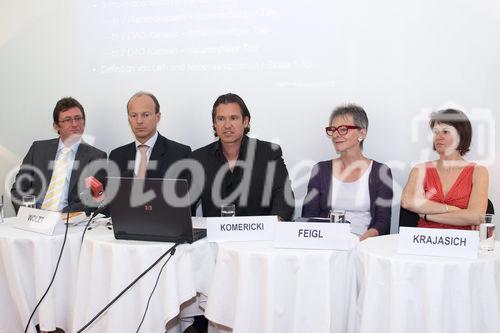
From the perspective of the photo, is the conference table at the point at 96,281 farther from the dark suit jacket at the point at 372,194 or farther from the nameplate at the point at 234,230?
the dark suit jacket at the point at 372,194

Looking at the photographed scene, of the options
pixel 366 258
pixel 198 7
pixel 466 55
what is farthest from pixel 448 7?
pixel 366 258

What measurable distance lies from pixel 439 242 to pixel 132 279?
134cm

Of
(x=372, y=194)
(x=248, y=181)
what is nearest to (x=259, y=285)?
(x=248, y=181)

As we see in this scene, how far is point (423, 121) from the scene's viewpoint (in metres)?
3.51

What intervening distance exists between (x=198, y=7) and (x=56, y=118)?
137 centimetres

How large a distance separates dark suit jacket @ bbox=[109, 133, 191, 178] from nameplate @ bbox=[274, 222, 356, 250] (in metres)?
1.38

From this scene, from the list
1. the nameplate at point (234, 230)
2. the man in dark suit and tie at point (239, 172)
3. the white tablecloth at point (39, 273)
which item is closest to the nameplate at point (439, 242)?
the nameplate at point (234, 230)

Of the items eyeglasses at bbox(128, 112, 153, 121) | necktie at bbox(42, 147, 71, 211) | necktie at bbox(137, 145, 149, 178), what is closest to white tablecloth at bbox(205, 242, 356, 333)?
necktie at bbox(137, 145, 149, 178)

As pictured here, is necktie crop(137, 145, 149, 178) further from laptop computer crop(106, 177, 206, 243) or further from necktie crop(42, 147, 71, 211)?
laptop computer crop(106, 177, 206, 243)

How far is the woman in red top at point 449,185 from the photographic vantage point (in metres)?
2.79

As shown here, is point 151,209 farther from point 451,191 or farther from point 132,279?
point 451,191

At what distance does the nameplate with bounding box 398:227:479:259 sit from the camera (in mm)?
2074

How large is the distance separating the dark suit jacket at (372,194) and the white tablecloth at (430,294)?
0.86 m

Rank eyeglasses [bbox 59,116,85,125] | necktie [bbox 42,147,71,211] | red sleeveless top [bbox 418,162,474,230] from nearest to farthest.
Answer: red sleeveless top [bbox 418,162,474,230], necktie [bbox 42,147,71,211], eyeglasses [bbox 59,116,85,125]
